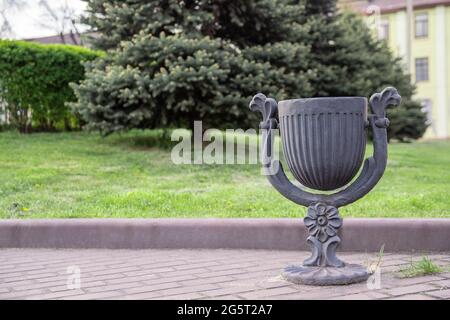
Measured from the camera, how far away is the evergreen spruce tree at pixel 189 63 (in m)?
9.53

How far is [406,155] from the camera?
11609 mm

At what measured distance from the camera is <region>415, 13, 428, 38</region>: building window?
3622 cm

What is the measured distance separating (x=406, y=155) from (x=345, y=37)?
9.18 ft

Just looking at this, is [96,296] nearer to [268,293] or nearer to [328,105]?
[268,293]

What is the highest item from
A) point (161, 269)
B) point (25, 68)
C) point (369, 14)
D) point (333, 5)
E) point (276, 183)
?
point (369, 14)

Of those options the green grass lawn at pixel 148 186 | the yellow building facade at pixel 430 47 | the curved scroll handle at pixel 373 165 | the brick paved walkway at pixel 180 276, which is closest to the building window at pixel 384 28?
the yellow building facade at pixel 430 47

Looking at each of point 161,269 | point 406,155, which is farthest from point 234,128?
point 161,269

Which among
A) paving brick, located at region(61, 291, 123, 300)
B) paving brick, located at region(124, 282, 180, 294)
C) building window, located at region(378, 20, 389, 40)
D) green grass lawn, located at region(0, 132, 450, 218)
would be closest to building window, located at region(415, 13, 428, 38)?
building window, located at region(378, 20, 389, 40)

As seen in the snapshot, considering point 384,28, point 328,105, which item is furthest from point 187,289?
point 384,28

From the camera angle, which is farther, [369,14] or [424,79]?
[424,79]

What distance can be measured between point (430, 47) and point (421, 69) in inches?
52.0

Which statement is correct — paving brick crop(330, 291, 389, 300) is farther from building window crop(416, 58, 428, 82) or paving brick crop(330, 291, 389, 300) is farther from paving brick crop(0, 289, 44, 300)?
building window crop(416, 58, 428, 82)

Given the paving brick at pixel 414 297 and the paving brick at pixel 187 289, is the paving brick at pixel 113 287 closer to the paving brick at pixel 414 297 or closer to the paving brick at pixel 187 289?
the paving brick at pixel 187 289
